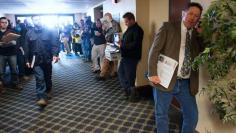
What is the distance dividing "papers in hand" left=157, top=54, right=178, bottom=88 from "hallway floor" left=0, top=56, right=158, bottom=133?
3.30 feet

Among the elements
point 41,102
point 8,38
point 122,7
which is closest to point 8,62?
point 8,38

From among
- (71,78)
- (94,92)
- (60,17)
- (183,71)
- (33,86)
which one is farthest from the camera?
(60,17)

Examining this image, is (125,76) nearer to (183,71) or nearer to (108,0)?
(183,71)

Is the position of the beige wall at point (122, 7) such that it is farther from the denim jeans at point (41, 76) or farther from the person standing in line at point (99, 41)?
the denim jeans at point (41, 76)

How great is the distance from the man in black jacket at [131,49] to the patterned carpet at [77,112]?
39cm

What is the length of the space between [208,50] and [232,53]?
5.3 inches

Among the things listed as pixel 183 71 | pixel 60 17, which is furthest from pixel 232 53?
pixel 60 17

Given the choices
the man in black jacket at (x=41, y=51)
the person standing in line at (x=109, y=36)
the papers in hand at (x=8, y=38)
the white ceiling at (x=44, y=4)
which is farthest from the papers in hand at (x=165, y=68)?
the white ceiling at (x=44, y=4)

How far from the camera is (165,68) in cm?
196

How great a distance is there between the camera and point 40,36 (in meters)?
3.56

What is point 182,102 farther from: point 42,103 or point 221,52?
point 42,103

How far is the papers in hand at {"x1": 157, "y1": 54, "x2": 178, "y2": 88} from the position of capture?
6.24ft

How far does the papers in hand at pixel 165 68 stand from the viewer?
6.24ft

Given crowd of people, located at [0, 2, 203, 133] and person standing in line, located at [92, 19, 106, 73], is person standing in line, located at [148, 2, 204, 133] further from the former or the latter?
person standing in line, located at [92, 19, 106, 73]
